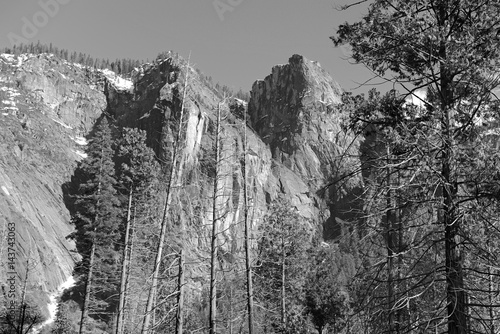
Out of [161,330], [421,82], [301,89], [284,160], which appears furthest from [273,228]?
[301,89]

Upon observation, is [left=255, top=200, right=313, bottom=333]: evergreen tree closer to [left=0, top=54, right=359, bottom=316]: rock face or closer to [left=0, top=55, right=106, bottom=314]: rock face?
[left=0, top=55, right=106, bottom=314]: rock face

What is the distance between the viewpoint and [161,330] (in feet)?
81.9

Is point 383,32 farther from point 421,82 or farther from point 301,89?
point 301,89

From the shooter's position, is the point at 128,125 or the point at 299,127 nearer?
the point at 128,125

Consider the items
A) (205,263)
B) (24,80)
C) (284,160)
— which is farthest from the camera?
(24,80)

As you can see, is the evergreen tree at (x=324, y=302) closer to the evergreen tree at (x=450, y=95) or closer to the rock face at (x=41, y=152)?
the rock face at (x=41, y=152)

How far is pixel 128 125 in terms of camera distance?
145 metres

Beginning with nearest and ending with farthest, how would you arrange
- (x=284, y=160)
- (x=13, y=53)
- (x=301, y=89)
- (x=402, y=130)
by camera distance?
1. (x=402, y=130)
2. (x=284, y=160)
3. (x=301, y=89)
4. (x=13, y=53)

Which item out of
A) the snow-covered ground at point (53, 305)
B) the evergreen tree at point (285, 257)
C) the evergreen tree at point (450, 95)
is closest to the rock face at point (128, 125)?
the snow-covered ground at point (53, 305)

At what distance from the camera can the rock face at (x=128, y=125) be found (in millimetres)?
81625

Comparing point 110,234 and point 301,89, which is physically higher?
point 301,89

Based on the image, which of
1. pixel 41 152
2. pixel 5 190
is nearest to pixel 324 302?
pixel 5 190

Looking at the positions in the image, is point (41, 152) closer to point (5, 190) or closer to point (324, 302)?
point (5, 190)

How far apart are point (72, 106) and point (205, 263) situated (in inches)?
6851
